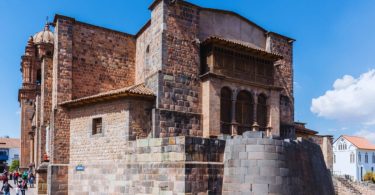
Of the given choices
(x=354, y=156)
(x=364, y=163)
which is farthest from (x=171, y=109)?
(x=364, y=163)

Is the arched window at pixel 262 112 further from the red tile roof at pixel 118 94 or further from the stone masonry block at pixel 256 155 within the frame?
the stone masonry block at pixel 256 155

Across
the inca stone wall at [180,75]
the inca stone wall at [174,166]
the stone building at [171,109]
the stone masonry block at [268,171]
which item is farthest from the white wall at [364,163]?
the inca stone wall at [174,166]

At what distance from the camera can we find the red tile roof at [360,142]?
68.2 metres

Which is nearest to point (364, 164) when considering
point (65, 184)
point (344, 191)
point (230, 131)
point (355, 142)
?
point (355, 142)

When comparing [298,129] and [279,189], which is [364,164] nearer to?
[298,129]

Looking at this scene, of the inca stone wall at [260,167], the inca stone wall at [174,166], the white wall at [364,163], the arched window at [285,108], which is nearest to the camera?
the inca stone wall at [174,166]

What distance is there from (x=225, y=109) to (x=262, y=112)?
2.57 metres

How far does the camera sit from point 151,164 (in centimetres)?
1312

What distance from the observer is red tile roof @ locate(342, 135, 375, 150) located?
68.2 meters

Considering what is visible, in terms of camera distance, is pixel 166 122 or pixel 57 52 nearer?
pixel 166 122

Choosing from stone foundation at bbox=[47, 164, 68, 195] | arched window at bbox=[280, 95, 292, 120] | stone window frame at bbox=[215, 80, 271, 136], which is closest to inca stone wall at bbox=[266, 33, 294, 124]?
arched window at bbox=[280, 95, 292, 120]

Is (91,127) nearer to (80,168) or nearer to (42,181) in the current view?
(80,168)

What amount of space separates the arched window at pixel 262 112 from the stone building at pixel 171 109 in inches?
2.1

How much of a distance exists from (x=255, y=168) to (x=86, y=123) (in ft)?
30.8
